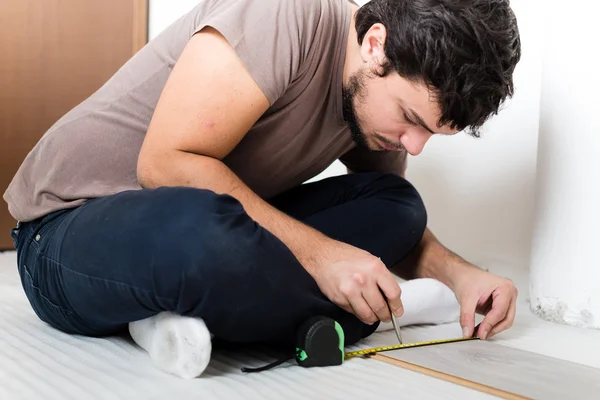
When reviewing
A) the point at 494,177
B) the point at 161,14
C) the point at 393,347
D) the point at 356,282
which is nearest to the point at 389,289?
the point at 356,282

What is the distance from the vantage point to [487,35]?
111 centimetres

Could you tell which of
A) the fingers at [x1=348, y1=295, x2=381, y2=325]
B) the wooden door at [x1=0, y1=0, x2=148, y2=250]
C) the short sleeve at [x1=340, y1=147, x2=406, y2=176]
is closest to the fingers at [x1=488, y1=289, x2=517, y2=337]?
the fingers at [x1=348, y1=295, x2=381, y2=325]

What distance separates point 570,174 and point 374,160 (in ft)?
1.53

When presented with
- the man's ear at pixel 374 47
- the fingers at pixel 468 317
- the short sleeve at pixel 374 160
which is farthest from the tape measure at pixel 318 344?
the short sleeve at pixel 374 160

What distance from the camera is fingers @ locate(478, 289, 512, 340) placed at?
127 cm

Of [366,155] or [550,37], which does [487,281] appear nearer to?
[366,155]

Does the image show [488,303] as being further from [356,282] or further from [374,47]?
[374,47]

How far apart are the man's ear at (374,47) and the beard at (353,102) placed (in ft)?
0.09

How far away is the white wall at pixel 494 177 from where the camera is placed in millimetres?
1881

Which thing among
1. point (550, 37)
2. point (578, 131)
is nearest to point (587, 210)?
point (578, 131)

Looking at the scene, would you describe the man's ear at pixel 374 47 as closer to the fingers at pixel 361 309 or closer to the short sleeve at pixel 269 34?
the short sleeve at pixel 269 34

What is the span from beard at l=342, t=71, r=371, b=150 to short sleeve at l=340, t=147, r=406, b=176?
0.26m

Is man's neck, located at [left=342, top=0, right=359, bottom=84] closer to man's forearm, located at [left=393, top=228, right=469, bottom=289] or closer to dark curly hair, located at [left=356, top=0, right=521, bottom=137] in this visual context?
dark curly hair, located at [left=356, top=0, right=521, bottom=137]

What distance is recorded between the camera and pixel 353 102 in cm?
124
